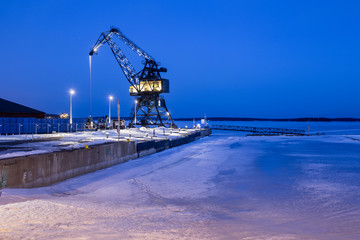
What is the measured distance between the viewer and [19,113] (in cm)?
5391

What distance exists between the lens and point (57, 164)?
47.4ft

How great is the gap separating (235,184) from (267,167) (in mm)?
5671

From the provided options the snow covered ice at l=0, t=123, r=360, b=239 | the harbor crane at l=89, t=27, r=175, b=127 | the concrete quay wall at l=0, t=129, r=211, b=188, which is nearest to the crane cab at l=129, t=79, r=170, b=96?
the harbor crane at l=89, t=27, r=175, b=127

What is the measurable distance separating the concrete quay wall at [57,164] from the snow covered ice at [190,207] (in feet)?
1.85

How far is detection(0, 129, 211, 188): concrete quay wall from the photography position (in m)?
11.5

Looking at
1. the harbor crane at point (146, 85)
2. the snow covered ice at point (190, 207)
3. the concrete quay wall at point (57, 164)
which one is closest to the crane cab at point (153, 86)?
the harbor crane at point (146, 85)

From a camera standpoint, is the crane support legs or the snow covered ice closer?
the snow covered ice

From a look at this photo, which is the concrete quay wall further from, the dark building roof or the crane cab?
the crane cab

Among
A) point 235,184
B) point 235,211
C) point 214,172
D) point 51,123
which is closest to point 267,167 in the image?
point 214,172

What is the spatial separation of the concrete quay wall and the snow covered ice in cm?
57

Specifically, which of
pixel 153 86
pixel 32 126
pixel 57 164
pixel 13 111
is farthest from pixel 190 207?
pixel 153 86

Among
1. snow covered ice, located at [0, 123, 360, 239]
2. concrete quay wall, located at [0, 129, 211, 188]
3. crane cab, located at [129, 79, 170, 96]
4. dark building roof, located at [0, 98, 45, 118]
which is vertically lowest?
snow covered ice, located at [0, 123, 360, 239]

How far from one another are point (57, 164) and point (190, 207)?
24.0 ft

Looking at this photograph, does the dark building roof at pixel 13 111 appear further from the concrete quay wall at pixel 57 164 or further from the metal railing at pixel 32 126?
the concrete quay wall at pixel 57 164
